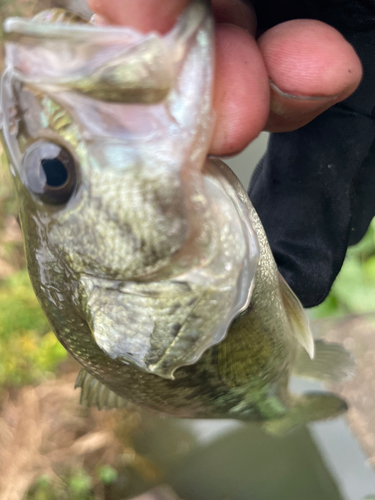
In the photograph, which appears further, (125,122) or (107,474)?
(107,474)

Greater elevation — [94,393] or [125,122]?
[125,122]

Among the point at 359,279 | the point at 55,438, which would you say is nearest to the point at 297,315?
the point at 359,279

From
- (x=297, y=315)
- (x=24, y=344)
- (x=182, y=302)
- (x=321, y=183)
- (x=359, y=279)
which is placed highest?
(x=182, y=302)

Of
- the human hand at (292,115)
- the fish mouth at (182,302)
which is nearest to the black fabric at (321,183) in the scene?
the human hand at (292,115)

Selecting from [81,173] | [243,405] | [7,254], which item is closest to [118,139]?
[81,173]

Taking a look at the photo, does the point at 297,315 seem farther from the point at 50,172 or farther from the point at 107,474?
the point at 107,474
